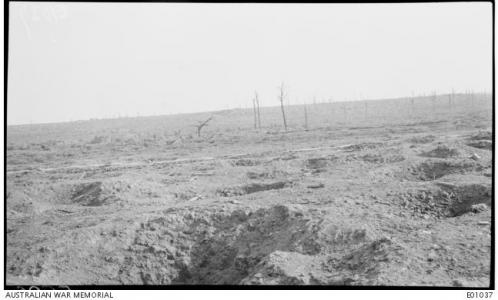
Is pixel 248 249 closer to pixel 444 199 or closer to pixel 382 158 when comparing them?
pixel 444 199

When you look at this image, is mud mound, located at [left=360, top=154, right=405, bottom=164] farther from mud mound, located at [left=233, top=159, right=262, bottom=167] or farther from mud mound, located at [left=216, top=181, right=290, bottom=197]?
mud mound, located at [left=216, top=181, right=290, bottom=197]

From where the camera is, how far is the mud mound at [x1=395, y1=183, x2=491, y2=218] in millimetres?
6582

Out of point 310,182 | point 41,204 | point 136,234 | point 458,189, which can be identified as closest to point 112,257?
point 136,234

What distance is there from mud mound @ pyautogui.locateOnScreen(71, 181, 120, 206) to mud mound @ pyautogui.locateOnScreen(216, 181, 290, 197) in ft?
6.84

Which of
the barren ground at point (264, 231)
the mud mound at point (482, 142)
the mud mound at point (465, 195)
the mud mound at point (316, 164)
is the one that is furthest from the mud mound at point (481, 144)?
the mud mound at point (465, 195)

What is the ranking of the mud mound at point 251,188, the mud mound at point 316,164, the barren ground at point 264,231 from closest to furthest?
the barren ground at point 264,231 < the mud mound at point 251,188 < the mud mound at point 316,164

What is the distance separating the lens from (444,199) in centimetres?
689

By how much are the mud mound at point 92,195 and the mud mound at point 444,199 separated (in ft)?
17.4

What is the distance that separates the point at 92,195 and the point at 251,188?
319 cm

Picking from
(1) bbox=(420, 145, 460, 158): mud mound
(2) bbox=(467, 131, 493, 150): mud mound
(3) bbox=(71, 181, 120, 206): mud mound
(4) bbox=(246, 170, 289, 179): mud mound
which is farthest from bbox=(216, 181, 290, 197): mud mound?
(2) bbox=(467, 131, 493, 150): mud mound

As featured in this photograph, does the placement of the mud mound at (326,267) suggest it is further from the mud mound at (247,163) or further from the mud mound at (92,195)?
the mud mound at (247,163)

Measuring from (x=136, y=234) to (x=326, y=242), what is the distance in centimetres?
267

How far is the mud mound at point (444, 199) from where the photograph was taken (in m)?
6.58

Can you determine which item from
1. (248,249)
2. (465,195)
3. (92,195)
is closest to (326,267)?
Result: (248,249)
